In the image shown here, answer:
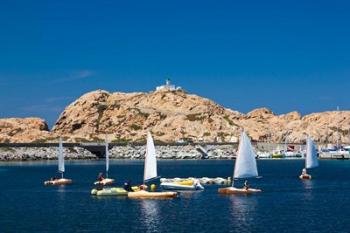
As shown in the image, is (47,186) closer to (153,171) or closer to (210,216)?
(153,171)

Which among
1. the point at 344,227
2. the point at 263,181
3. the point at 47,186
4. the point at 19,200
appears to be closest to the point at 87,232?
the point at 344,227

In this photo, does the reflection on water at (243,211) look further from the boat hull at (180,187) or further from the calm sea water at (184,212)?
the boat hull at (180,187)

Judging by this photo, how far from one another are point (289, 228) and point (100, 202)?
26.7 metres

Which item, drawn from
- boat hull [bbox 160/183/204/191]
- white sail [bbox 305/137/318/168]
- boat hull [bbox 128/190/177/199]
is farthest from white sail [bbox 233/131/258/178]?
white sail [bbox 305/137/318/168]

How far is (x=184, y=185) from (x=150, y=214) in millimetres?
26114

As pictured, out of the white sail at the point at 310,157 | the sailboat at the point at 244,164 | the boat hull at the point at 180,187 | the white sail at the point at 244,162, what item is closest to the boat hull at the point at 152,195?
the sailboat at the point at 244,164

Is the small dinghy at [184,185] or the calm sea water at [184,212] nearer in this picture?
the calm sea water at [184,212]

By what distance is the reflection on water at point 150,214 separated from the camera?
5335 centimetres

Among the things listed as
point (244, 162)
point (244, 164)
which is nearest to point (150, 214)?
point (244, 164)

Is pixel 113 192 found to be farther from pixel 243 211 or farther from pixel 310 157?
pixel 310 157

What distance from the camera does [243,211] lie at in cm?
6206

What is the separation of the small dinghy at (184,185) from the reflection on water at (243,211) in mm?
10706

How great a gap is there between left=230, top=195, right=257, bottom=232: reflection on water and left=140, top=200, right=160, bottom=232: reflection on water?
6.64 meters

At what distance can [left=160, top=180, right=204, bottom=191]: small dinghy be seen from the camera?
86188 millimetres
